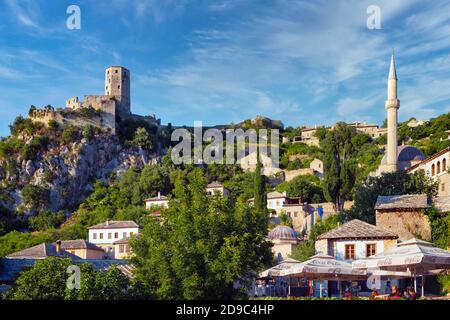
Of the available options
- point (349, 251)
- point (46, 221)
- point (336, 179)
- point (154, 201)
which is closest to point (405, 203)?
point (349, 251)

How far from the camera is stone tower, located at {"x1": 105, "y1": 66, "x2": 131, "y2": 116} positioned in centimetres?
10281

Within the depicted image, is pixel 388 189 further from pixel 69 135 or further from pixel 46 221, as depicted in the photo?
pixel 69 135

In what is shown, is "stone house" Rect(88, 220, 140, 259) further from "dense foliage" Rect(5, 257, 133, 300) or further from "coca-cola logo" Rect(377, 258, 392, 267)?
"coca-cola logo" Rect(377, 258, 392, 267)

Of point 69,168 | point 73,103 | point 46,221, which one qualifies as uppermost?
point 73,103

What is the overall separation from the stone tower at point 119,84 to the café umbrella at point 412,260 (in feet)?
264

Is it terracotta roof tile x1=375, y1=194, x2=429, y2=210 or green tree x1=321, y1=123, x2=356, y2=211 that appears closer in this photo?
terracotta roof tile x1=375, y1=194, x2=429, y2=210

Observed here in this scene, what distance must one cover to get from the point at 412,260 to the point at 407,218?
44.7 ft

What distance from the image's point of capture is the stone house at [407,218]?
34500mm

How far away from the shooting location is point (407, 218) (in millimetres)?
34812

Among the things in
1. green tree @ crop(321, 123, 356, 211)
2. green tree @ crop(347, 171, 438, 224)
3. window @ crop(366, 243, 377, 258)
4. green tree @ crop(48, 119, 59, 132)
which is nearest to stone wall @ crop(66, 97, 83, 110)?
green tree @ crop(48, 119, 59, 132)

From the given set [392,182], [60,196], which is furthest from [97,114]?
[392,182]

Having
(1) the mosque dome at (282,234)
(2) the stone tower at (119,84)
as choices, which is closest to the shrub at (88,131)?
(2) the stone tower at (119,84)

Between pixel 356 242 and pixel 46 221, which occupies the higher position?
pixel 46 221

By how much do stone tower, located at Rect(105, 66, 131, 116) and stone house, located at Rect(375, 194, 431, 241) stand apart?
71.1 meters
